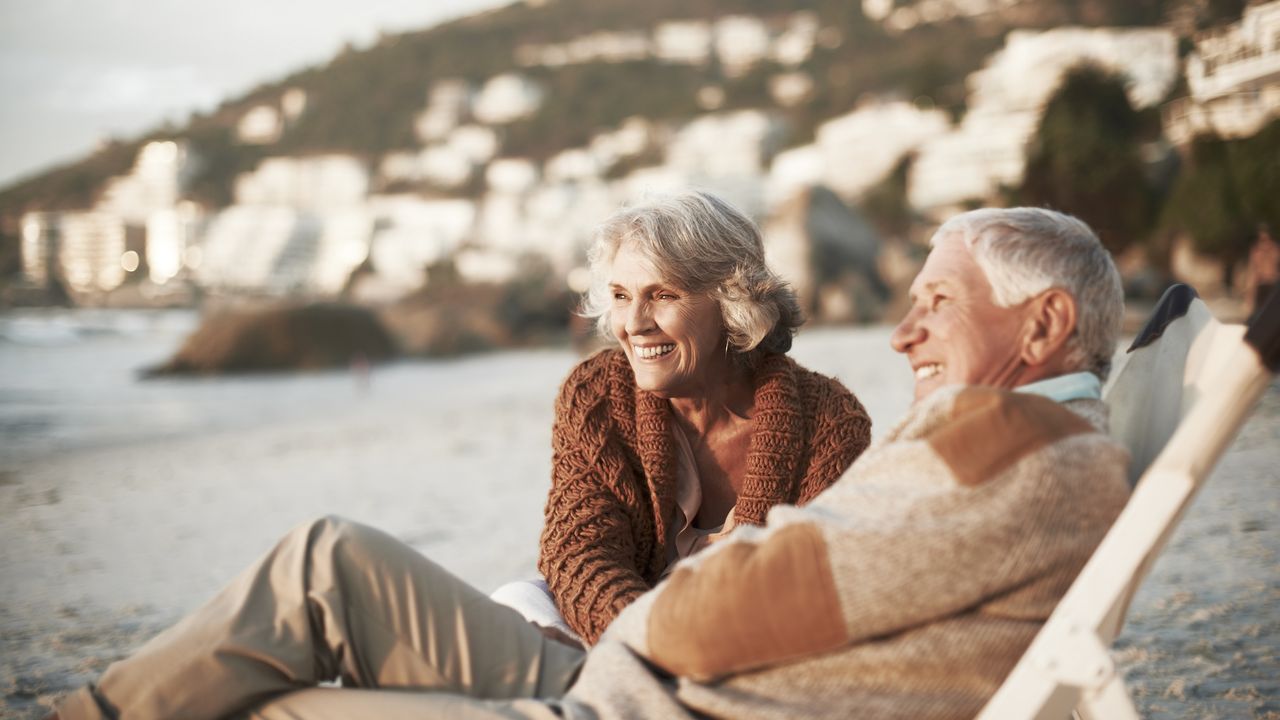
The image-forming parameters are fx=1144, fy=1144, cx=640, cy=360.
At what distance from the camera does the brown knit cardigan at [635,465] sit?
8.34ft

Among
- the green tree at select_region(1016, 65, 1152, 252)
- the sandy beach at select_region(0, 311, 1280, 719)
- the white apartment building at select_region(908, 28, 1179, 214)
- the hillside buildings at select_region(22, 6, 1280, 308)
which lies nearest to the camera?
the sandy beach at select_region(0, 311, 1280, 719)

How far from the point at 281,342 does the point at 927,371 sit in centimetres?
1884

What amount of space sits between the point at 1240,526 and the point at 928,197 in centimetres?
3921

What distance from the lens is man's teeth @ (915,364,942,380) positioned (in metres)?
1.99

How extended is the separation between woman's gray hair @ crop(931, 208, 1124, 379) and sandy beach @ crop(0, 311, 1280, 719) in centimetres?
166

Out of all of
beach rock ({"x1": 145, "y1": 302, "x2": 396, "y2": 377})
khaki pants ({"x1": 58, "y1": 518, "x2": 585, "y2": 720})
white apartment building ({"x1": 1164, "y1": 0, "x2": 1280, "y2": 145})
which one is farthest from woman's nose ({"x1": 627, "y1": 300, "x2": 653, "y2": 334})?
beach rock ({"x1": 145, "y1": 302, "x2": 396, "y2": 377})

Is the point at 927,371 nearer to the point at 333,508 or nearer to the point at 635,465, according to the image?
the point at 635,465

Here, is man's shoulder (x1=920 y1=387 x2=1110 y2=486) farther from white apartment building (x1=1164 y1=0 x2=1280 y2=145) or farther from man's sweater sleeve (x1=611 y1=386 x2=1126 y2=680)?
white apartment building (x1=1164 y1=0 x2=1280 y2=145)

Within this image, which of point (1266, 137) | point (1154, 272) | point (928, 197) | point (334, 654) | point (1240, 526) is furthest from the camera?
point (928, 197)

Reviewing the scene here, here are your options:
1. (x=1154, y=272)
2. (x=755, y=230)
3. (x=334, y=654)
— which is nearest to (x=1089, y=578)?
(x=334, y=654)

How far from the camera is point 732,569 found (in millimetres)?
1590

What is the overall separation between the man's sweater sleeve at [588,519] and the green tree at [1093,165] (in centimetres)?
2140

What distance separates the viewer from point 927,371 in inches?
79.0

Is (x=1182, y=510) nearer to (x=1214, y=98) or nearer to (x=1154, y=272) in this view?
(x=1154, y=272)
